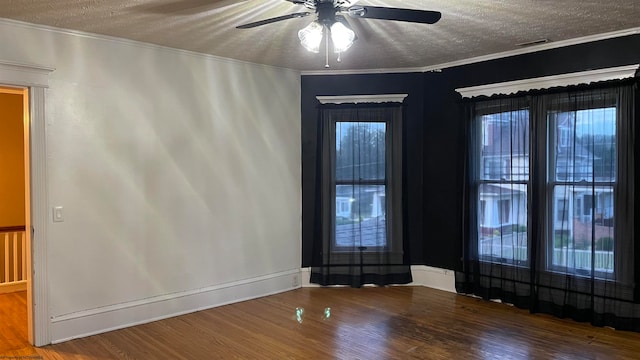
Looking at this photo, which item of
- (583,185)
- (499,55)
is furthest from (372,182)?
(583,185)

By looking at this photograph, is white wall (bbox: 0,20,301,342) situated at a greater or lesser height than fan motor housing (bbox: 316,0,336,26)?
lesser

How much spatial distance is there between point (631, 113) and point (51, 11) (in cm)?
460

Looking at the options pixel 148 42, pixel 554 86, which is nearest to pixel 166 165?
pixel 148 42

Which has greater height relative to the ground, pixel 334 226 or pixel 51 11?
pixel 51 11

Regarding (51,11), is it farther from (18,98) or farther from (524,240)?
(524,240)

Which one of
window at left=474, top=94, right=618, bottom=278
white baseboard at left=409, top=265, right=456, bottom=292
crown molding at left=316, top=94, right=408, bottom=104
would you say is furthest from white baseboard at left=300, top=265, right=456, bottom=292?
crown molding at left=316, top=94, right=408, bottom=104

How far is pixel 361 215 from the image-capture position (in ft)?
18.2

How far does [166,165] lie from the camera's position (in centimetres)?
447

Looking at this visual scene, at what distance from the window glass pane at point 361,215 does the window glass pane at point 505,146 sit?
1223 mm

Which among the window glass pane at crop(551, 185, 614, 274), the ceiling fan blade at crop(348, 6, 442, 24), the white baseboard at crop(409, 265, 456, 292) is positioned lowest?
the white baseboard at crop(409, 265, 456, 292)

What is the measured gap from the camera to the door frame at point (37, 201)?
3736 millimetres

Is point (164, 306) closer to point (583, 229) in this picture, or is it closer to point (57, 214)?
point (57, 214)

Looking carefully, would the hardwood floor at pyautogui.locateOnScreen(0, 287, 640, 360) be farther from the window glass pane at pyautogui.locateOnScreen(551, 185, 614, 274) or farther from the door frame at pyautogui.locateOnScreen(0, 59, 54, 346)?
the window glass pane at pyautogui.locateOnScreen(551, 185, 614, 274)

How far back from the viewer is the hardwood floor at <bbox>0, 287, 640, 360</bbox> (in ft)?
11.8
